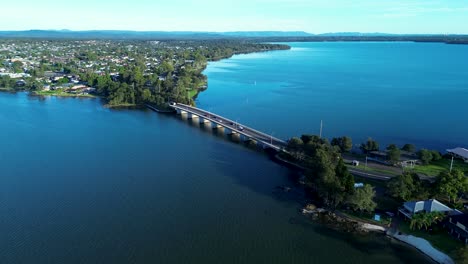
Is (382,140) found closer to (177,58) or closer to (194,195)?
(194,195)

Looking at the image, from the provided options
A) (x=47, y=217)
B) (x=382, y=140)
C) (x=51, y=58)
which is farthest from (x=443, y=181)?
(x=51, y=58)

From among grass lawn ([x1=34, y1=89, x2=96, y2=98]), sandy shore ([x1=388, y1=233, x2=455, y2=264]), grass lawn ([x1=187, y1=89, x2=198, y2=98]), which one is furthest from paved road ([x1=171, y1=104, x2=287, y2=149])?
grass lawn ([x1=34, y1=89, x2=96, y2=98])

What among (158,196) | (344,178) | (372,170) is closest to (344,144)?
(372,170)

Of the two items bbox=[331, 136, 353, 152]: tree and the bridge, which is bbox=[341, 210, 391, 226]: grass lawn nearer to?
bbox=[331, 136, 353, 152]: tree

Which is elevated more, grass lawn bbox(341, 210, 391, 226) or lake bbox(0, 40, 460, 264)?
grass lawn bbox(341, 210, 391, 226)

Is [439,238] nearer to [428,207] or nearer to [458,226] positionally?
[458,226]
